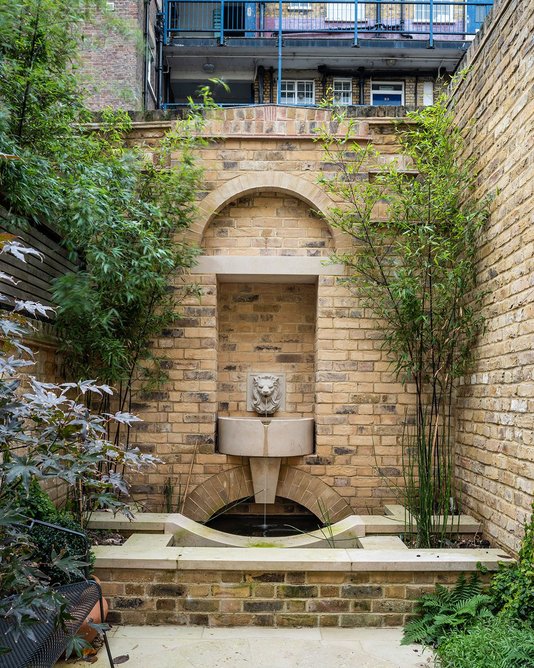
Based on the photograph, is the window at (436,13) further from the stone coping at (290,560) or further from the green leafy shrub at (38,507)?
the green leafy shrub at (38,507)

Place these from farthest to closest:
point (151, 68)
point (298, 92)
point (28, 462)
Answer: point (298, 92) → point (151, 68) → point (28, 462)

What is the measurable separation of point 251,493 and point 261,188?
2.79 meters

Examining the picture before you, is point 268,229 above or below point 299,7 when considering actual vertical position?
below

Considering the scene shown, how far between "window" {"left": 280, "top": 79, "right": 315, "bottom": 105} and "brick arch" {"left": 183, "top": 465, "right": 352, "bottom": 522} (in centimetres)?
844

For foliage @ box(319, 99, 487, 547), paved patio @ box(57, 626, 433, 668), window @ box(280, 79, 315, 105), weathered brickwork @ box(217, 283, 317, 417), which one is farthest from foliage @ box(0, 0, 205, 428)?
window @ box(280, 79, 315, 105)

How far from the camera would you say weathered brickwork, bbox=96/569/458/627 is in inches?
144

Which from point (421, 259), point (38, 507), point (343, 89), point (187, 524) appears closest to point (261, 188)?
point (421, 259)

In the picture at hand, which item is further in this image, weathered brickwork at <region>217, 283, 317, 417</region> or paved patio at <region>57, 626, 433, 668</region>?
weathered brickwork at <region>217, 283, 317, 417</region>

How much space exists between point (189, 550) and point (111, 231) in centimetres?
230

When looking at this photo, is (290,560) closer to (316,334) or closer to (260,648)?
(260,648)

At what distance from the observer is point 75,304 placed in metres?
4.53

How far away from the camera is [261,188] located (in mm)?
5602

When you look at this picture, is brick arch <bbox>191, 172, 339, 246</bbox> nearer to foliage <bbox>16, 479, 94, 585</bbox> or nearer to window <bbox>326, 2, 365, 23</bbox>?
foliage <bbox>16, 479, 94, 585</bbox>

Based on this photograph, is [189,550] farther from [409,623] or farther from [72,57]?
[72,57]
